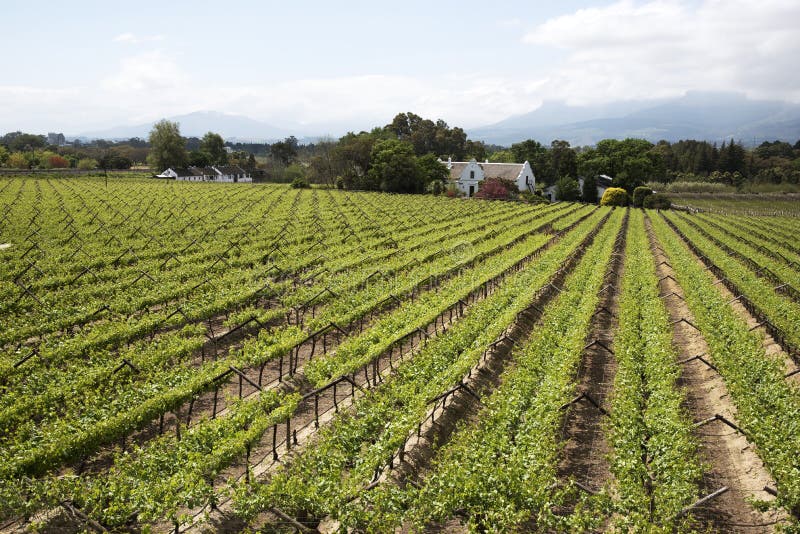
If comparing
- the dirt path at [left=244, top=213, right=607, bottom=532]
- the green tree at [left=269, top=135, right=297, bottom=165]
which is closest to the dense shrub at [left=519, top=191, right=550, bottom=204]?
the dirt path at [left=244, top=213, right=607, bottom=532]

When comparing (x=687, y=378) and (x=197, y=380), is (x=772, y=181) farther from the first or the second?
(x=197, y=380)

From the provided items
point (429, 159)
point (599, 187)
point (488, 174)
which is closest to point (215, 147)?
point (429, 159)

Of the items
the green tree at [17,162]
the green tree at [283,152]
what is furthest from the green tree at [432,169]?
the green tree at [17,162]

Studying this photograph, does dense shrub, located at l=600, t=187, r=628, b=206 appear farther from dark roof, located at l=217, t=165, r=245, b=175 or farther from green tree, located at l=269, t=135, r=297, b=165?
green tree, located at l=269, t=135, r=297, b=165

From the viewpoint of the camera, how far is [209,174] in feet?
353

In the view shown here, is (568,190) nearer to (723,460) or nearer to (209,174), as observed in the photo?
(209,174)

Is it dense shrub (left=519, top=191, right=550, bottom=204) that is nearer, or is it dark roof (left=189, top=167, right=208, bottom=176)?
dense shrub (left=519, top=191, right=550, bottom=204)

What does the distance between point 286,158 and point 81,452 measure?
439 feet

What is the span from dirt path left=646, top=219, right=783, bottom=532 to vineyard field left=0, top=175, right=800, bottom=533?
0.05m

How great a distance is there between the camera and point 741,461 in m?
10.0

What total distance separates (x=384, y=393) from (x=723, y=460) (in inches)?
271

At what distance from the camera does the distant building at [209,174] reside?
331 ft

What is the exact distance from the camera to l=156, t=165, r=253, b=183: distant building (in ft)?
331

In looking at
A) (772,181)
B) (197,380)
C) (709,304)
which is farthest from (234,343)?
(772,181)
